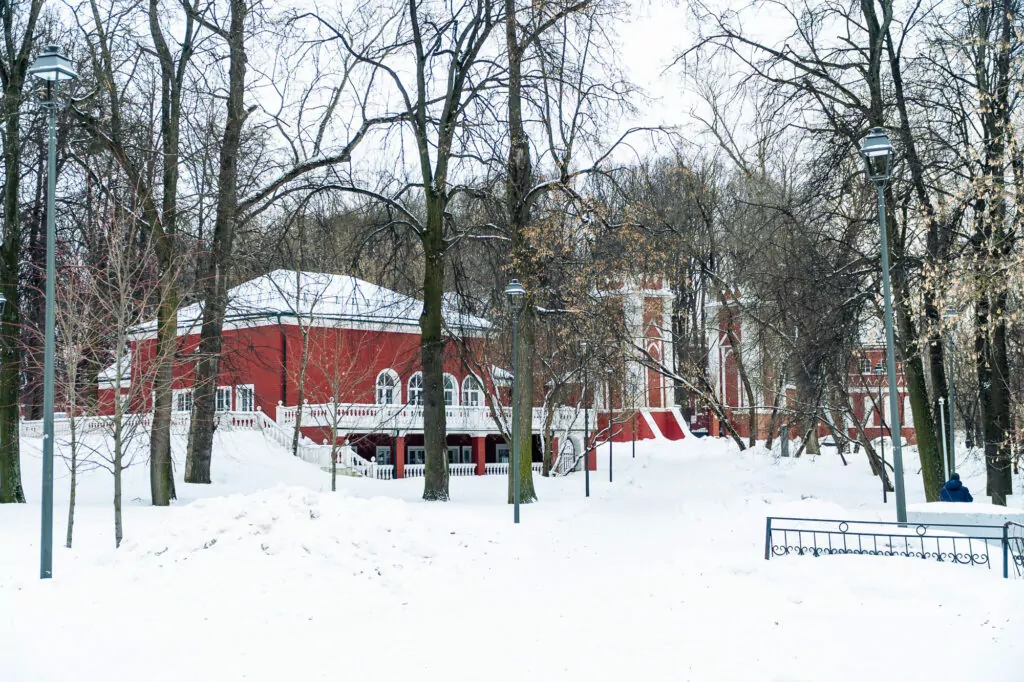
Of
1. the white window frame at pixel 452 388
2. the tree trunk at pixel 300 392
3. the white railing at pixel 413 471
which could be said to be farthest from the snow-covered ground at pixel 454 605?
the white window frame at pixel 452 388

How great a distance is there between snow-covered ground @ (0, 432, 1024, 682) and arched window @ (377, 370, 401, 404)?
22.9 meters

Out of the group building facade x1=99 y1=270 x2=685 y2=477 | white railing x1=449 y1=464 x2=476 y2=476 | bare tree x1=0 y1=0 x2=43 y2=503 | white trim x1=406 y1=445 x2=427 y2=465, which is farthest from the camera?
white trim x1=406 y1=445 x2=427 y2=465

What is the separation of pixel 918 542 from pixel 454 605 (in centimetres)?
708

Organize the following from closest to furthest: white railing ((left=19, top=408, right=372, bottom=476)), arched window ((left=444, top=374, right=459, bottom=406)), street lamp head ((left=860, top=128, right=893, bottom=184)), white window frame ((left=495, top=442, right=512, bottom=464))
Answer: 1. street lamp head ((left=860, top=128, right=893, bottom=184))
2. white railing ((left=19, top=408, right=372, bottom=476))
3. arched window ((left=444, top=374, right=459, bottom=406))
4. white window frame ((left=495, top=442, right=512, bottom=464))

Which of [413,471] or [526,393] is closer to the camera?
[526,393]

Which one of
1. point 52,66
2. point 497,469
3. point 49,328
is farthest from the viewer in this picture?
point 497,469

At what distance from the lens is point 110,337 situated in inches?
647

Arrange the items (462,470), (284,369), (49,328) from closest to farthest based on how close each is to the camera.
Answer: (49,328), (284,369), (462,470)

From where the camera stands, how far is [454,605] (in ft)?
39.9

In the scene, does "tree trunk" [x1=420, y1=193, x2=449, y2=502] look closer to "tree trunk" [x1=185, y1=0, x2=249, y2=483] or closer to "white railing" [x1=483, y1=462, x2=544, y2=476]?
"tree trunk" [x1=185, y1=0, x2=249, y2=483]

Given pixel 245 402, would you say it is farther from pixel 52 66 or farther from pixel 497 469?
pixel 52 66

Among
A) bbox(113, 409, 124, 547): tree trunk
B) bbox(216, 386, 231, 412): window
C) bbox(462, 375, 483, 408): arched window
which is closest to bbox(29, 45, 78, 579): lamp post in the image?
bbox(113, 409, 124, 547): tree trunk

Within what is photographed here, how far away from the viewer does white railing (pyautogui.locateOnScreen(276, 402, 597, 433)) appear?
1478 inches

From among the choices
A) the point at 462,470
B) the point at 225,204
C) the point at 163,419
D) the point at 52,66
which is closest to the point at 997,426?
the point at 225,204
